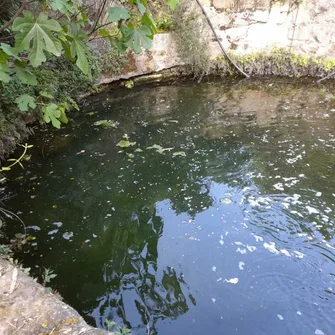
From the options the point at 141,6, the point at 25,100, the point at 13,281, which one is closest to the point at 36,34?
the point at 141,6

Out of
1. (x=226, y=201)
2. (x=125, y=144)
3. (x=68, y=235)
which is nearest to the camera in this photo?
(x=68, y=235)

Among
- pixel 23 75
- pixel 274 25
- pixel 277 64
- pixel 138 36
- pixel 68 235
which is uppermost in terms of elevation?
pixel 138 36

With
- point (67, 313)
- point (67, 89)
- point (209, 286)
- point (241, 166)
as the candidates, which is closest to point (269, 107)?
point (241, 166)

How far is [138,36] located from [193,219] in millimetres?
2214

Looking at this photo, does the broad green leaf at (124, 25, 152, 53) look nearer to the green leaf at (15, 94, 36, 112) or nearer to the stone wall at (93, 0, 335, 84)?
the green leaf at (15, 94, 36, 112)

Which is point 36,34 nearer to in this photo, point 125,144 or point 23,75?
point 23,75

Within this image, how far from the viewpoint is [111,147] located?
5586 mm

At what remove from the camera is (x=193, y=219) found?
3.91 m

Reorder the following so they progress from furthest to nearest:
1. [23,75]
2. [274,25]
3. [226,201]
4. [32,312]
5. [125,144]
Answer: [274,25], [125,144], [226,201], [23,75], [32,312]

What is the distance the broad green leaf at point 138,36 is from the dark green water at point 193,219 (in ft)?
6.85

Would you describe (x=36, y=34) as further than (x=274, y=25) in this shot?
No

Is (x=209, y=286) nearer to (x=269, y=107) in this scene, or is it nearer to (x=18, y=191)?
(x=18, y=191)

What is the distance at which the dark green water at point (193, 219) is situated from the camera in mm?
2893

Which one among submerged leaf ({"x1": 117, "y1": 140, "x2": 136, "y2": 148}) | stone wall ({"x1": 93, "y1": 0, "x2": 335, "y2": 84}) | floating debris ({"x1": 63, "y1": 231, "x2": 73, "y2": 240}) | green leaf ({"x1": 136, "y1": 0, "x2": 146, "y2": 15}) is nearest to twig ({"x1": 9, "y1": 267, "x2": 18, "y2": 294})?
floating debris ({"x1": 63, "y1": 231, "x2": 73, "y2": 240})
